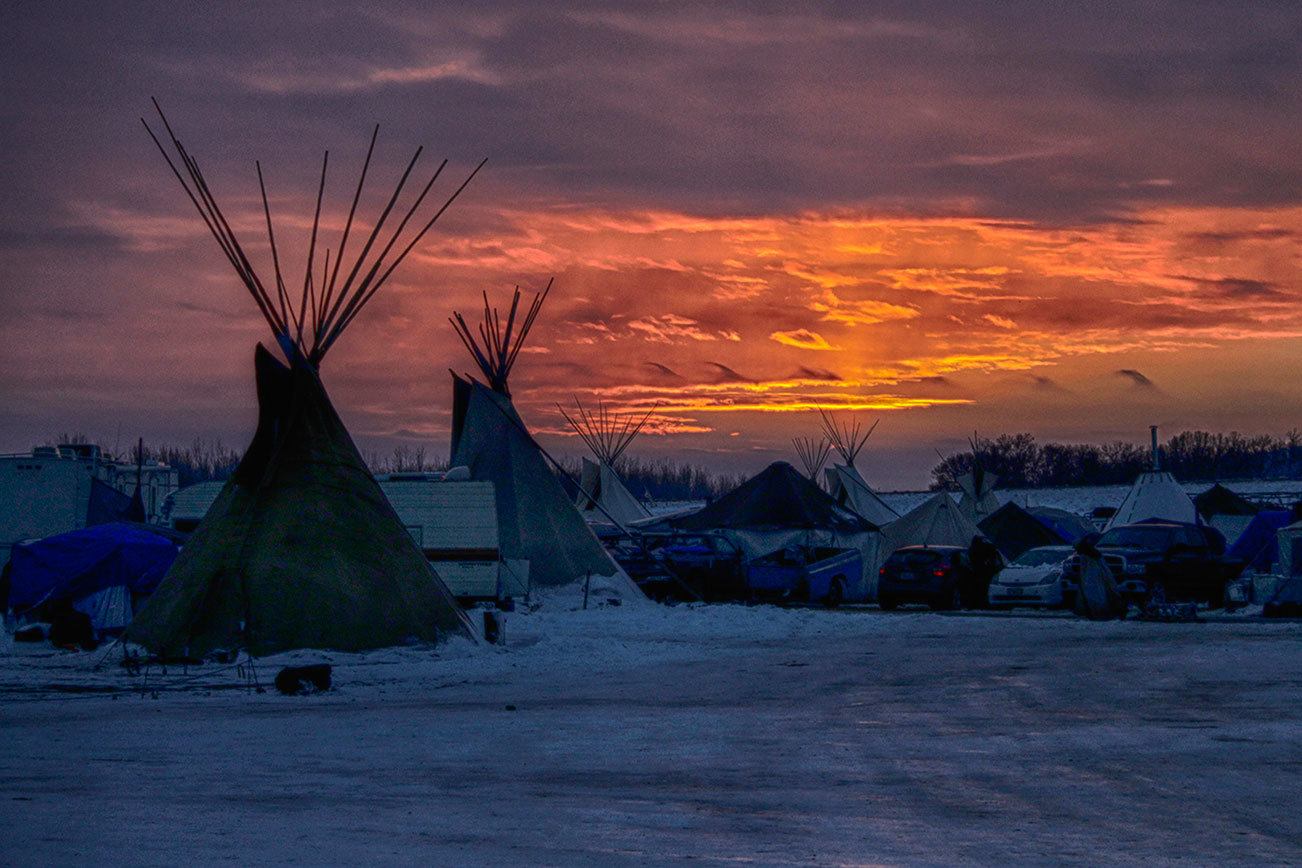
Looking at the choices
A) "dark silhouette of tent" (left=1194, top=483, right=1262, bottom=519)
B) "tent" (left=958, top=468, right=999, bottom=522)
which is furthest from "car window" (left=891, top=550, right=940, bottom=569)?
"dark silhouette of tent" (left=1194, top=483, right=1262, bottom=519)

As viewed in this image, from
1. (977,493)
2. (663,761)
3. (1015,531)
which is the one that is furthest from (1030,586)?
(977,493)

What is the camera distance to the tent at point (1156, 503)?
54.1 meters

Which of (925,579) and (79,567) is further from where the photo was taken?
(925,579)

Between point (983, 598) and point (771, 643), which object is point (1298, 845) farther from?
point (983, 598)

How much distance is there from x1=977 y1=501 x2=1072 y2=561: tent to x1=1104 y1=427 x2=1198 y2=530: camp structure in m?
2.80

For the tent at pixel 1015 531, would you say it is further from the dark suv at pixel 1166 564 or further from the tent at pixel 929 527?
the dark suv at pixel 1166 564

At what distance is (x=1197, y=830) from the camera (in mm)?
8883

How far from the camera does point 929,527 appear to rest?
4531 centimetres

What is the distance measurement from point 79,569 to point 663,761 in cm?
1859

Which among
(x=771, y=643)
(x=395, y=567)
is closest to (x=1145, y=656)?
(x=771, y=643)

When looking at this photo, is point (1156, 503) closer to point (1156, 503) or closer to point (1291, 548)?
point (1156, 503)

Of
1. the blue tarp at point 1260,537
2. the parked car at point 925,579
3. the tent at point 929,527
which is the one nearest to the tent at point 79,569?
the parked car at point 925,579

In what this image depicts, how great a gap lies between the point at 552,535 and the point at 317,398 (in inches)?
545

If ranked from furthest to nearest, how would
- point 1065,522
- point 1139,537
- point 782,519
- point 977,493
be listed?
point 977,493 → point 1065,522 → point 782,519 → point 1139,537
